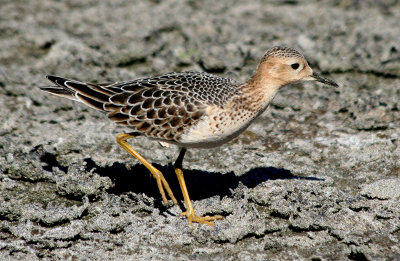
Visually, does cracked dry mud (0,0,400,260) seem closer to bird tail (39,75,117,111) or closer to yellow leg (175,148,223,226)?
yellow leg (175,148,223,226)

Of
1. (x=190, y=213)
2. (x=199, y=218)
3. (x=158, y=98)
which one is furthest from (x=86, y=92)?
(x=199, y=218)

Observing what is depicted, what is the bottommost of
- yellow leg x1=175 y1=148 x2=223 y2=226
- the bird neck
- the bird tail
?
yellow leg x1=175 y1=148 x2=223 y2=226

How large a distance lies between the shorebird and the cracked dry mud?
551 mm

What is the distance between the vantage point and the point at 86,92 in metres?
6.68

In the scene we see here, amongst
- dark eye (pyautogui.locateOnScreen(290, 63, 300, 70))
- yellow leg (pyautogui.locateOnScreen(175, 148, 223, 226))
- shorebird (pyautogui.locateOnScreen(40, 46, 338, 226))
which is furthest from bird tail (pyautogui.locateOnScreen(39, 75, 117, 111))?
dark eye (pyautogui.locateOnScreen(290, 63, 300, 70))

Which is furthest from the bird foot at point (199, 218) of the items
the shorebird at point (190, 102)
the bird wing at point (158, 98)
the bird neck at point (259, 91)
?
the bird neck at point (259, 91)

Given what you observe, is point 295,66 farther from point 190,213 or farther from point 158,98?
point 190,213

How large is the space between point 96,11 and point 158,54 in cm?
282

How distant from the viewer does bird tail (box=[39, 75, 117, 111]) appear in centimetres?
662

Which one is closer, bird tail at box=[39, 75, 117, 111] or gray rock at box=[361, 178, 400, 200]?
gray rock at box=[361, 178, 400, 200]

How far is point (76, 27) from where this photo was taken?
1187 cm

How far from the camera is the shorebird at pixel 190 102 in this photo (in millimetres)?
6086

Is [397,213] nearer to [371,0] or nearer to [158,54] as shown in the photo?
[158,54]

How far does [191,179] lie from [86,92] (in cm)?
179
